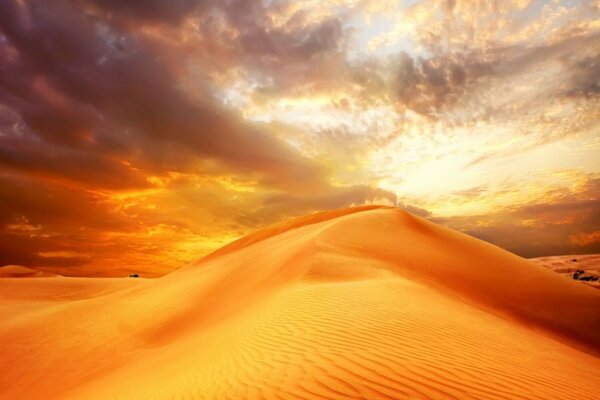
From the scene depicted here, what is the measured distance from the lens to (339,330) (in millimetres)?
5137

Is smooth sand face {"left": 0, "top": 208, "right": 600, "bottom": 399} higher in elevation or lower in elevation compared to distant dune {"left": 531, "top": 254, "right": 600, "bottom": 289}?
lower

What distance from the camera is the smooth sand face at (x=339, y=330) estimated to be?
392 centimetres

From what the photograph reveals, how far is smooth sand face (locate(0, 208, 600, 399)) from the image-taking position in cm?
392

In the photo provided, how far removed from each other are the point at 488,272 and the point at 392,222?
15.7 feet

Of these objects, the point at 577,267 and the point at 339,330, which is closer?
the point at 339,330

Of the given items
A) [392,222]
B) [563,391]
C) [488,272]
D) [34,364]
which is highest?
[392,222]

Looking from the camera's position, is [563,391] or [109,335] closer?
[563,391]

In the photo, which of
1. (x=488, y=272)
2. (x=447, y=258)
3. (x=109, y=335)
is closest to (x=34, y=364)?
(x=109, y=335)

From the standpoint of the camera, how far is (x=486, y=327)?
6.61m

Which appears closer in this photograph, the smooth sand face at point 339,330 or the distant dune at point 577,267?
the smooth sand face at point 339,330

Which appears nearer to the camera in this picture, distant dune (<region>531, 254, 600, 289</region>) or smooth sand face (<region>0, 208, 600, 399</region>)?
smooth sand face (<region>0, 208, 600, 399</region>)

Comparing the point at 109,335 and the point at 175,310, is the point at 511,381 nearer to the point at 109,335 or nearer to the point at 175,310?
the point at 175,310

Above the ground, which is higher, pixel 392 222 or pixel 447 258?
pixel 392 222

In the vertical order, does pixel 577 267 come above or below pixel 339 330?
above
